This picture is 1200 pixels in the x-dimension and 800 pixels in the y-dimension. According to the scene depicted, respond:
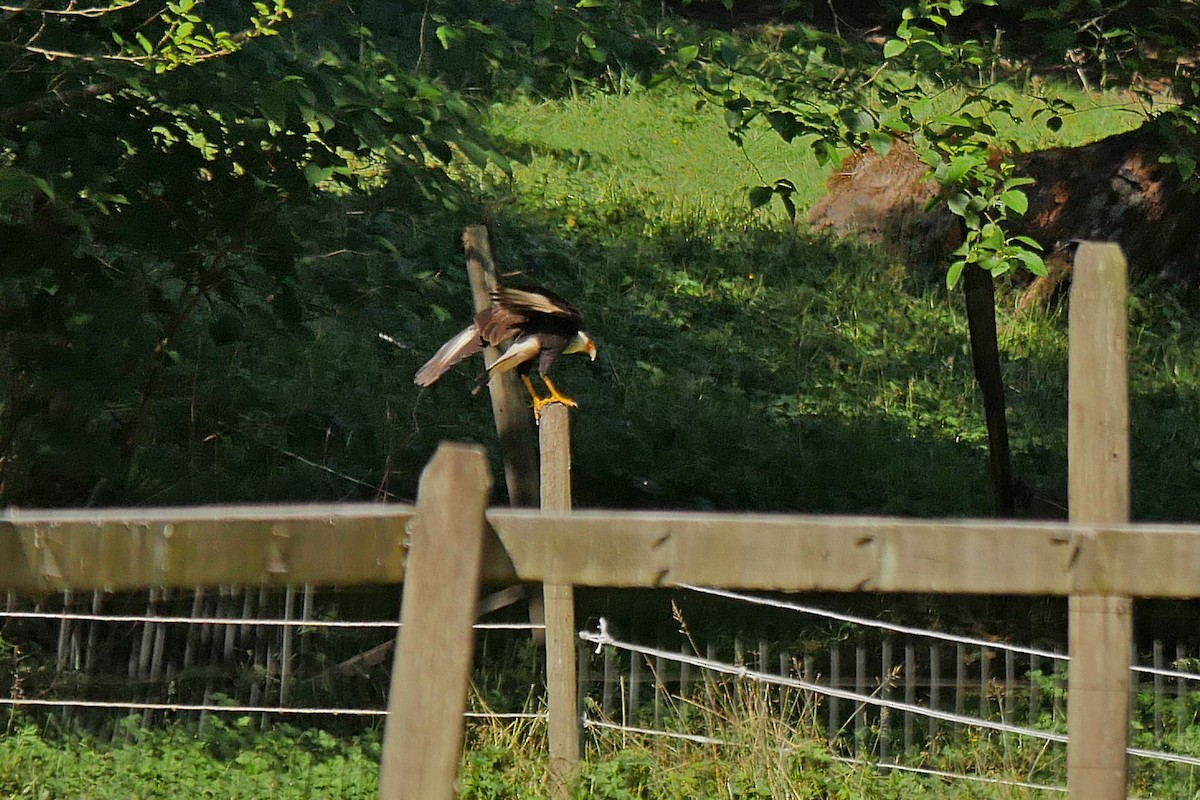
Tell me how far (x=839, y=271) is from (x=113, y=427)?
7.26m

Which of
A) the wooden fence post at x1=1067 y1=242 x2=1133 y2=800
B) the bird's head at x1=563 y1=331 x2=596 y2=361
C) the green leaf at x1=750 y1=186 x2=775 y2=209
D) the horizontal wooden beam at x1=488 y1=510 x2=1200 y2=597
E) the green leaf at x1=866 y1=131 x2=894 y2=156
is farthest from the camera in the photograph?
the bird's head at x1=563 y1=331 x2=596 y2=361

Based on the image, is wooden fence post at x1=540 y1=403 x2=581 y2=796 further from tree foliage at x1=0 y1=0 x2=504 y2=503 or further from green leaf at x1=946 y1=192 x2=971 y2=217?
green leaf at x1=946 y1=192 x2=971 y2=217

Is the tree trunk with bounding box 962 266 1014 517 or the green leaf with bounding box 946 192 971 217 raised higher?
the green leaf with bounding box 946 192 971 217

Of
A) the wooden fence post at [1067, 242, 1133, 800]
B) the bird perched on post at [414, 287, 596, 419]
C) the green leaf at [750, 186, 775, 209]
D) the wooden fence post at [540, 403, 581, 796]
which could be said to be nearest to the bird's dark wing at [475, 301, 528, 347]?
the bird perched on post at [414, 287, 596, 419]

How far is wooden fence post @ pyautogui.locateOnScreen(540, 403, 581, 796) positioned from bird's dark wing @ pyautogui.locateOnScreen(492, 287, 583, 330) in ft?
2.66

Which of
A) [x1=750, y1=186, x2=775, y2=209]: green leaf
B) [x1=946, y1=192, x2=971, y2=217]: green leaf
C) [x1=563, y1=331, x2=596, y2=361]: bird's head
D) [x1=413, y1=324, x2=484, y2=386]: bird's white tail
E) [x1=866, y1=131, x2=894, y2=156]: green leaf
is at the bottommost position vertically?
[x1=413, y1=324, x2=484, y2=386]: bird's white tail

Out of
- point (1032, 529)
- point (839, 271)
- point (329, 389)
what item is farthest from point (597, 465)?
point (1032, 529)

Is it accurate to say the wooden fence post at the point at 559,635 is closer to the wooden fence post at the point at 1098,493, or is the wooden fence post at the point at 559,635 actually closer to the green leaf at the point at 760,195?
the green leaf at the point at 760,195

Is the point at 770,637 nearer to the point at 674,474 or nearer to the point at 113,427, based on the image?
the point at 674,474

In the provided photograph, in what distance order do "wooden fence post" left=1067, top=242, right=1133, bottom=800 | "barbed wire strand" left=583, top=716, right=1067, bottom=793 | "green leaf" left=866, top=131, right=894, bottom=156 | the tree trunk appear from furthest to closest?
the tree trunk < "green leaf" left=866, top=131, right=894, bottom=156 < "barbed wire strand" left=583, top=716, right=1067, bottom=793 < "wooden fence post" left=1067, top=242, right=1133, bottom=800

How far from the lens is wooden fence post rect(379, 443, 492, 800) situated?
2.07 meters

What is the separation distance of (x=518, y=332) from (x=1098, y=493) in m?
2.77

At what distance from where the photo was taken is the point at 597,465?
25.9 ft

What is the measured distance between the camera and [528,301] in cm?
494
